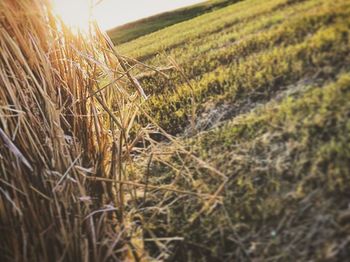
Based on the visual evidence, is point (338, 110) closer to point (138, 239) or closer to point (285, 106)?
point (285, 106)

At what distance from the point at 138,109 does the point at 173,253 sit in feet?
2.43

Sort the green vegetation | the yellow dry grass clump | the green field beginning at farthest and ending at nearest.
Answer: the green vegetation → the yellow dry grass clump → the green field

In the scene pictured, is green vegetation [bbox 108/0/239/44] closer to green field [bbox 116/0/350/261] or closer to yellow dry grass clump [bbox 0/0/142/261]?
green field [bbox 116/0/350/261]

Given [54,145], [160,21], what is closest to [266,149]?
[54,145]

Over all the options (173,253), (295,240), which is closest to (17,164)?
(173,253)

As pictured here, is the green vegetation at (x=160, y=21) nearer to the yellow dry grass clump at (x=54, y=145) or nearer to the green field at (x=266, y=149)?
the green field at (x=266, y=149)

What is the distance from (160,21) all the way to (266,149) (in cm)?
305

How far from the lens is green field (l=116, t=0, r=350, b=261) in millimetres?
1519

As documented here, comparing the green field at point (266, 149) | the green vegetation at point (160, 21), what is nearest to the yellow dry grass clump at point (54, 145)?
the green field at point (266, 149)

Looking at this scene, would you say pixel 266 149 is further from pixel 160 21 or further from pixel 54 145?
pixel 160 21

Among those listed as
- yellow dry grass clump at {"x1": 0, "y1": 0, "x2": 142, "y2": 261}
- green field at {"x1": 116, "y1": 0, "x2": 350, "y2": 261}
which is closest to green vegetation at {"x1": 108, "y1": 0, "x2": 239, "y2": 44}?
green field at {"x1": 116, "y1": 0, "x2": 350, "y2": 261}

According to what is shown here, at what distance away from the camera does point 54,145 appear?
6.17 feet

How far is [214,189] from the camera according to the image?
70.7 inches

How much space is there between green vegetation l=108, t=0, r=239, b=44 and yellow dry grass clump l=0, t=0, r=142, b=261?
2147mm
